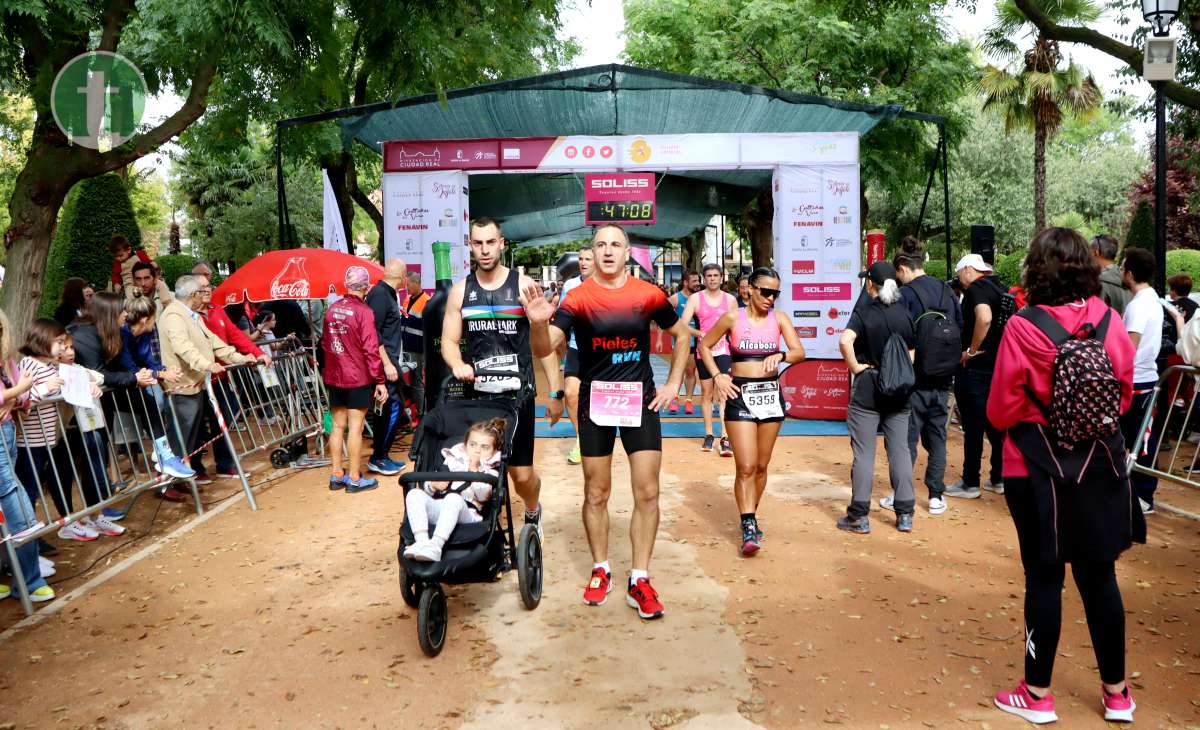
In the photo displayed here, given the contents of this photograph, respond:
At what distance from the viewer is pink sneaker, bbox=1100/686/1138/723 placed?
3.49m

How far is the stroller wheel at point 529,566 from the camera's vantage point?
4.73 metres

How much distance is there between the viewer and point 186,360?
24.3 feet

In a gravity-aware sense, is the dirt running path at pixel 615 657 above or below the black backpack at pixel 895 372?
below

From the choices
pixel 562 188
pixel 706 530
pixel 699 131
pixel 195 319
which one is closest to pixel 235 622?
pixel 706 530

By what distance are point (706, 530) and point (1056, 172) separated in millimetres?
43124

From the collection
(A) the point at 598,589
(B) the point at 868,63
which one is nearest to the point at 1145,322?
(A) the point at 598,589

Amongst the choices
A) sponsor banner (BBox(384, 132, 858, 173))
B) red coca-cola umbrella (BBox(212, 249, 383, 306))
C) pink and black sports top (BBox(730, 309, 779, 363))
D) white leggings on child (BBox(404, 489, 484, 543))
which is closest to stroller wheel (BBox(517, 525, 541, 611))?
white leggings on child (BBox(404, 489, 484, 543))

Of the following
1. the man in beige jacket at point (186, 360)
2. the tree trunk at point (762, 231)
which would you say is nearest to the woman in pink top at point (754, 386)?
the man in beige jacket at point (186, 360)

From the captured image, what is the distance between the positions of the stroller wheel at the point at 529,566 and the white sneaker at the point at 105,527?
145 inches

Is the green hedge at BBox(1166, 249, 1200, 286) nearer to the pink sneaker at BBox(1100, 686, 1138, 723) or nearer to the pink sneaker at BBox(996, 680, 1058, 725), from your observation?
the pink sneaker at BBox(1100, 686, 1138, 723)

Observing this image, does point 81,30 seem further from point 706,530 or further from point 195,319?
point 706,530

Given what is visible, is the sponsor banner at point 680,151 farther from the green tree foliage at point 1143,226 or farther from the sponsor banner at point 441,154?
the green tree foliage at point 1143,226

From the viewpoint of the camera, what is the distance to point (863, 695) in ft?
12.4

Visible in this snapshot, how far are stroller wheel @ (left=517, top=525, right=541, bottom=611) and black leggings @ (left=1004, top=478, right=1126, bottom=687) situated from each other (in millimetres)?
2442
